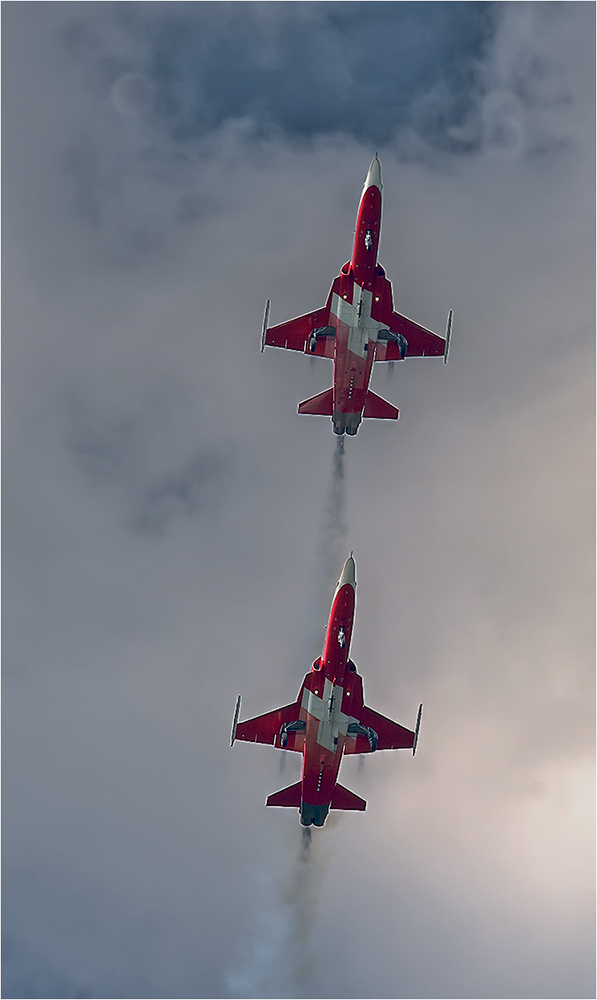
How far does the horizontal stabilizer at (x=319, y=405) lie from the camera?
109625 millimetres

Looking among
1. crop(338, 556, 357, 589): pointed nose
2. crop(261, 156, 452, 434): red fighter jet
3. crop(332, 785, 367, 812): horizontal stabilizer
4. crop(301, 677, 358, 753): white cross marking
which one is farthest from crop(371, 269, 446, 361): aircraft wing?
crop(332, 785, 367, 812): horizontal stabilizer

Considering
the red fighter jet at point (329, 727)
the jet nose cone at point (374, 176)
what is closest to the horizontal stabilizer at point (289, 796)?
the red fighter jet at point (329, 727)

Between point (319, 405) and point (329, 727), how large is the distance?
25.5m

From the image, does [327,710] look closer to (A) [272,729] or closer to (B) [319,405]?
(A) [272,729]

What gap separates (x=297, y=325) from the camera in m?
108

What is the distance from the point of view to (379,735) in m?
107

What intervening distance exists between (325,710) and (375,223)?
3613 cm

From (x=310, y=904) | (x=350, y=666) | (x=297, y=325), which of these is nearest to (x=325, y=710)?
(x=350, y=666)

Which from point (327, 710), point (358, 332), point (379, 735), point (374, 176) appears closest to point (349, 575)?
point (327, 710)

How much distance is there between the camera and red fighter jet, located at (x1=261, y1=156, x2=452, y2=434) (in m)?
101

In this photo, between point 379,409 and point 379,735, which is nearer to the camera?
point 379,735

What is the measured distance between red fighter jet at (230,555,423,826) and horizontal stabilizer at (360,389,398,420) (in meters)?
14.6

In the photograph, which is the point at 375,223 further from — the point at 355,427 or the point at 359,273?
the point at 355,427

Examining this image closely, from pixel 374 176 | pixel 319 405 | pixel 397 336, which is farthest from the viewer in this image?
pixel 319 405
